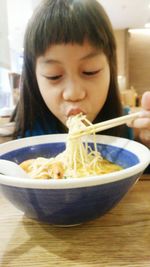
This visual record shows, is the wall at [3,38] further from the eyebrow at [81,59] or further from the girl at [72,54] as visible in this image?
the eyebrow at [81,59]

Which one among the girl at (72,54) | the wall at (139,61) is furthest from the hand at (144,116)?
the wall at (139,61)

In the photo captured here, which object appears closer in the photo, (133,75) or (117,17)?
(117,17)

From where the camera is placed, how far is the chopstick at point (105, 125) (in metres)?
0.65

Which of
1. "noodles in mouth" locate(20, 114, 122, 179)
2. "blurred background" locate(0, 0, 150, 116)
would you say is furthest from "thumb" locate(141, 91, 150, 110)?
"blurred background" locate(0, 0, 150, 116)

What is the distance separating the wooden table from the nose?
1.16 ft

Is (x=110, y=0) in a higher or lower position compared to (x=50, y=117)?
→ higher

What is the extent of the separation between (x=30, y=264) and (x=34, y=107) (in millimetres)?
762

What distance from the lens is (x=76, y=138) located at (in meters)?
0.69

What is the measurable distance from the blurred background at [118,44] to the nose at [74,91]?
70cm

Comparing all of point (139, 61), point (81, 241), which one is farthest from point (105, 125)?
point (139, 61)

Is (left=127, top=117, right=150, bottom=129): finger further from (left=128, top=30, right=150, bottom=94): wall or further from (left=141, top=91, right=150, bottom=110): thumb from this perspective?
(left=128, top=30, right=150, bottom=94): wall

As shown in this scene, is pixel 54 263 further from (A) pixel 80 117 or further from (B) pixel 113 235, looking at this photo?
(A) pixel 80 117

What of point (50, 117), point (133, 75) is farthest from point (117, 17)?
point (50, 117)

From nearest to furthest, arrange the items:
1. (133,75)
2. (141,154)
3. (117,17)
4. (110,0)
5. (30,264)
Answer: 1. (30,264)
2. (141,154)
3. (110,0)
4. (117,17)
5. (133,75)
